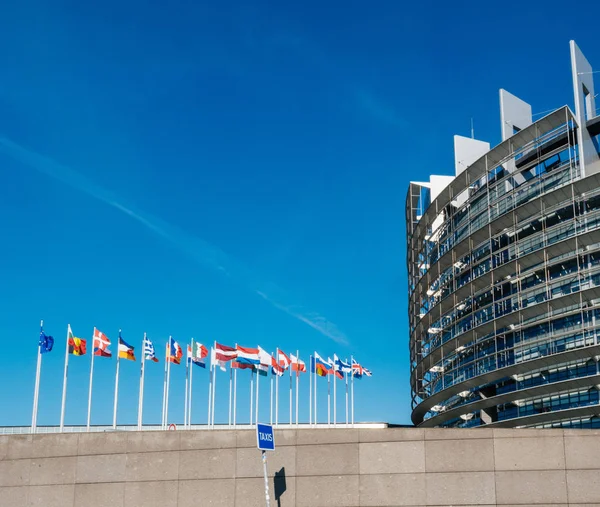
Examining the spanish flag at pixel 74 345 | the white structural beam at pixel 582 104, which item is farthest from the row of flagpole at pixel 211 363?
the white structural beam at pixel 582 104

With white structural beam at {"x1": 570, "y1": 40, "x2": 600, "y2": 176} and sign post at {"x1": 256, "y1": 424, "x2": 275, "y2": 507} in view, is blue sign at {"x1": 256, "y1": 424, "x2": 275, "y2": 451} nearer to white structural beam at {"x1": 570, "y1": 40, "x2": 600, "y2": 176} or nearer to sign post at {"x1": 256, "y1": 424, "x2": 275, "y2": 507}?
sign post at {"x1": 256, "y1": 424, "x2": 275, "y2": 507}

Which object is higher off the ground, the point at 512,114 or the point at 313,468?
the point at 512,114

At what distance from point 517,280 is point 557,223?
5.18 m

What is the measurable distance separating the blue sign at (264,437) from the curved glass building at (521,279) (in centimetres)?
3154

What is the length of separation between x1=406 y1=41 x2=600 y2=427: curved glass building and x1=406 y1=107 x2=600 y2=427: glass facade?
0.33 feet

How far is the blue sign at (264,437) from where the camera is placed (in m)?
27.8

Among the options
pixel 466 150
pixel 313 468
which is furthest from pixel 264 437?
pixel 466 150

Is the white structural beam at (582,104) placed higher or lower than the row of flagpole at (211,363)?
higher

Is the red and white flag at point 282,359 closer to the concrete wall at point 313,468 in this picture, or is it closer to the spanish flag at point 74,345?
the spanish flag at point 74,345

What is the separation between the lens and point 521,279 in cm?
6278

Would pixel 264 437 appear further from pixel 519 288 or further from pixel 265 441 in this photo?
pixel 519 288

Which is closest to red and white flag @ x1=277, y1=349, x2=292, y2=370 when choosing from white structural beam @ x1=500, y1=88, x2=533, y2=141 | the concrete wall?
white structural beam @ x1=500, y1=88, x2=533, y2=141

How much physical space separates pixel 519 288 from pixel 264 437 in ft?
126

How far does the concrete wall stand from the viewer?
27594mm
